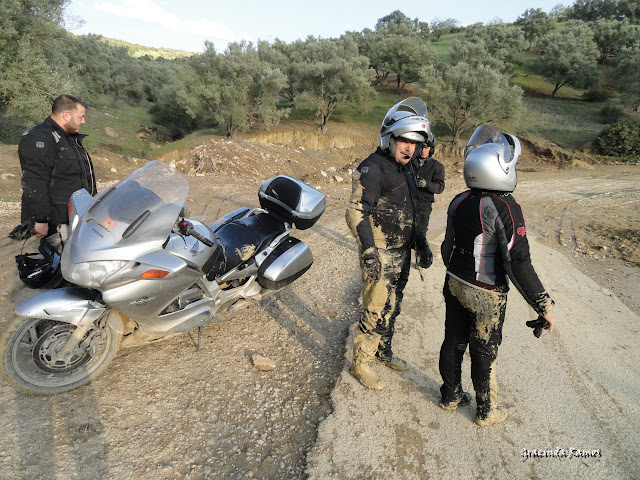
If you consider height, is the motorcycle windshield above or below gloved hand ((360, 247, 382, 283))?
above

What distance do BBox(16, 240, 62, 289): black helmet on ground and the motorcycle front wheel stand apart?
0.60 m

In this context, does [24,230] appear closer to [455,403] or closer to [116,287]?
[116,287]

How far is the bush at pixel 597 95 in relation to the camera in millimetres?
28469

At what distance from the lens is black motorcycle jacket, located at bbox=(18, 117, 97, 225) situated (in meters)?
3.48

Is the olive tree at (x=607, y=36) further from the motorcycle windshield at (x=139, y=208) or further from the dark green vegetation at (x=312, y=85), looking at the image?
the motorcycle windshield at (x=139, y=208)

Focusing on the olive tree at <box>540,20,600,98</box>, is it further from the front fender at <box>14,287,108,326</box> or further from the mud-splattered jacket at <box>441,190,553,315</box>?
the front fender at <box>14,287,108,326</box>

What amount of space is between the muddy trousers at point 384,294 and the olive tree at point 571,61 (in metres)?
35.6

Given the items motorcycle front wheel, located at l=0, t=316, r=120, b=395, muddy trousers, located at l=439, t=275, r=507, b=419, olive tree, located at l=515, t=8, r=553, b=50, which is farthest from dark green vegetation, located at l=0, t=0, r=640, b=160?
muddy trousers, located at l=439, t=275, r=507, b=419

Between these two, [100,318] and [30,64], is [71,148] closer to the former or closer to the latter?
[100,318]

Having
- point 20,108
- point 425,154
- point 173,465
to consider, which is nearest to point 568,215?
point 425,154

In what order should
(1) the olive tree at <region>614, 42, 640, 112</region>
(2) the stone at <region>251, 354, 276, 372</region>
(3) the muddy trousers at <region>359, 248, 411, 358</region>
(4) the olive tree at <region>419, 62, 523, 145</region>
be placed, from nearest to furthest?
(3) the muddy trousers at <region>359, 248, 411, 358</region> → (2) the stone at <region>251, 354, 276, 372</region> → (4) the olive tree at <region>419, 62, 523, 145</region> → (1) the olive tree at <region>614, 42, 640, 112</region>

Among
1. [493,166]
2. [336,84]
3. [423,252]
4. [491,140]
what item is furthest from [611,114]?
[493,166]

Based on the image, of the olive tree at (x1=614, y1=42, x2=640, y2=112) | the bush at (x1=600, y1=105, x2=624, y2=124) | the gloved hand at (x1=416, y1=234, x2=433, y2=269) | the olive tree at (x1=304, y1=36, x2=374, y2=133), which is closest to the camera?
the gloved hand at (x1=416, y1=234, x2=433, y2=269)

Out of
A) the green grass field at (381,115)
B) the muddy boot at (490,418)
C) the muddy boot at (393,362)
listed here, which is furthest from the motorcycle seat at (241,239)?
the green grass field at (381,115)
